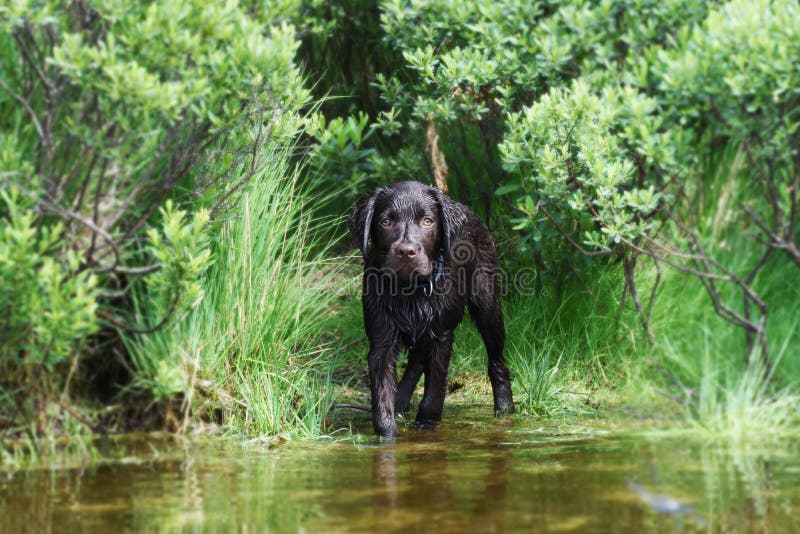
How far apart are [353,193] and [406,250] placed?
1.56m

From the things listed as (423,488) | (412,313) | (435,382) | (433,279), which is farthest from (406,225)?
(423,488)

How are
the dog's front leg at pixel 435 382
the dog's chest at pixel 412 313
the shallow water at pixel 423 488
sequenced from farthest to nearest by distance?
the dog's chest at pixel 412 313 → the dog's front leg at pixel 435 382 → the shallow water at pixel 423 488

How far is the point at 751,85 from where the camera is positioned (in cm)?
539

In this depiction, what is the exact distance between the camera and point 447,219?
22.1 feet

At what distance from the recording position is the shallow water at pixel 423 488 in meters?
4.08

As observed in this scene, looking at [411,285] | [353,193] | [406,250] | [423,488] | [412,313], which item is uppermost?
[353,193]

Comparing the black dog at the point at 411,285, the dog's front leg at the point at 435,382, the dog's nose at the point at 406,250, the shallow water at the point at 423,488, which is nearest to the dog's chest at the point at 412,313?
the black dog at the point at 411,285

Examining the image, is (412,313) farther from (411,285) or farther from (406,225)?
(406,225)

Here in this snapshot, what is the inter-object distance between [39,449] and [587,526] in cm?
290

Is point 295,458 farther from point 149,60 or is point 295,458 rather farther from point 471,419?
point 149,60

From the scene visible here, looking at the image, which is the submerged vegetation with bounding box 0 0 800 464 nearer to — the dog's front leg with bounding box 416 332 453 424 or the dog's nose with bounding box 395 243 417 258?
the dog's front leg with bounding box 416 332 453 424

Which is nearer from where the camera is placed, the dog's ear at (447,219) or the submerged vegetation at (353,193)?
the submerged vegetation at (353,193)

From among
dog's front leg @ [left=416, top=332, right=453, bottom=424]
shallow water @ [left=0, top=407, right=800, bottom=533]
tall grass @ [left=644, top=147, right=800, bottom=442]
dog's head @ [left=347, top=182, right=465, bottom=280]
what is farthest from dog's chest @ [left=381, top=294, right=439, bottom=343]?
tall grass @ [left=644, top=147, right=800, bottom=442]

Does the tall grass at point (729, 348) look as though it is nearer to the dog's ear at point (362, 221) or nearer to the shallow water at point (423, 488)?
the shallow water at point (423, 488)
